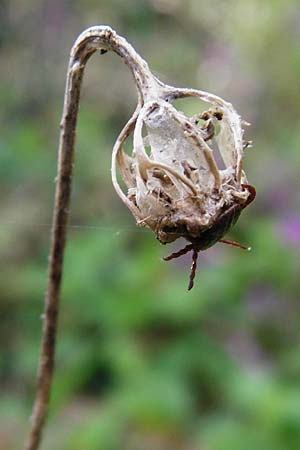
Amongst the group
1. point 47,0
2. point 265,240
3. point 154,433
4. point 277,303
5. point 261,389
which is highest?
point 47,0

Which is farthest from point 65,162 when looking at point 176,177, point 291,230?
point 291,230

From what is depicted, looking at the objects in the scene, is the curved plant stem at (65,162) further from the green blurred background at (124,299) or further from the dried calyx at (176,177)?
the green blurred background at (124,299)

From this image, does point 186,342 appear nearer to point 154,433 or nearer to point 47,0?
point 154,433

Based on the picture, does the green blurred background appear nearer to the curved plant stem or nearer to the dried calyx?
the curved plant stem

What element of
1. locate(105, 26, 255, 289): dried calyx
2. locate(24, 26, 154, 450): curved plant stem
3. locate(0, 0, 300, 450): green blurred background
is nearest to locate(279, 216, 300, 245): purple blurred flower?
locate(0, 0, 300, 450): green blurred background

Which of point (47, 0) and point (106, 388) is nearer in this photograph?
point (106, 388)

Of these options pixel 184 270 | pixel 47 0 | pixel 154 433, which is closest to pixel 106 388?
pixel 154 433

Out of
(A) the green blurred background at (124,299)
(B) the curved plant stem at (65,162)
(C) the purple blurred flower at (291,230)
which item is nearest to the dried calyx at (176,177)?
(B) the curved plant stem at (65,162)
